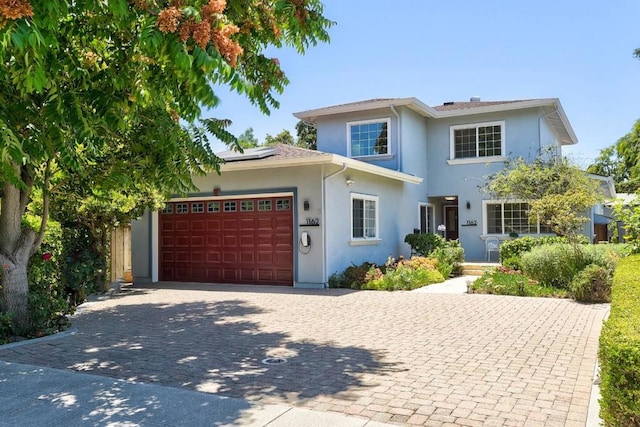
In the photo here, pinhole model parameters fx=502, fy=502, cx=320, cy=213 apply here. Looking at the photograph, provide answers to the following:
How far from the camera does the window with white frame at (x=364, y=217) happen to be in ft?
49.7

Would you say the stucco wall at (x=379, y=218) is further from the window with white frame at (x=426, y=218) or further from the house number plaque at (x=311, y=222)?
the window with white frame at (x=426, y=218)

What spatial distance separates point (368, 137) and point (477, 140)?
14.0 ft

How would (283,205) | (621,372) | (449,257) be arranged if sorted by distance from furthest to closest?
(449,257) → (283,205) → (621,372)

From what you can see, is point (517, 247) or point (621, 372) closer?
point (621, 372)

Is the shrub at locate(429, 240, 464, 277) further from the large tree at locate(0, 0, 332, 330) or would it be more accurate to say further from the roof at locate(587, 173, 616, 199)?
the large tree at locate(0, 0, 332, 330)

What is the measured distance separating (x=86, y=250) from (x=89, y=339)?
13.9 feet

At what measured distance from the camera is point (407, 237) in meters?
17.4

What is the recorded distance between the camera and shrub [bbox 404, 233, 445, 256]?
1691 cm

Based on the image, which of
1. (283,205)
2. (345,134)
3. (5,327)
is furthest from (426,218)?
(5,327)

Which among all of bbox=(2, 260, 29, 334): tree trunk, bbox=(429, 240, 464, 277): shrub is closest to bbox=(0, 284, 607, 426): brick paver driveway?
bbox=(2, 260, 29, 334): tree trunk

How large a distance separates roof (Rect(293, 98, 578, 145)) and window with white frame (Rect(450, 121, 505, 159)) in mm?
593

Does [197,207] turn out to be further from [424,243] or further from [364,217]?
[424,243]

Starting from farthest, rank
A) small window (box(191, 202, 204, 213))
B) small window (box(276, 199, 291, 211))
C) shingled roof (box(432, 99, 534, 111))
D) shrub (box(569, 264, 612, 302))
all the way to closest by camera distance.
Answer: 1. shingled roof (box(432, 99, 534, 111))
2. small window (box(191, 202, 204, 213))
3. small window (box(276, 199, 291, 211))
4. shrub (box(569, 264, 612, 302))

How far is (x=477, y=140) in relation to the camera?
19.4m
